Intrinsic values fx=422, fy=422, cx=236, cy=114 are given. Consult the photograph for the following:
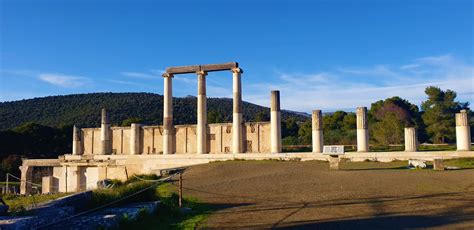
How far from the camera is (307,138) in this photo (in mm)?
51594

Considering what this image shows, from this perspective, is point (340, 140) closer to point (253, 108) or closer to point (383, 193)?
point (383, 193)

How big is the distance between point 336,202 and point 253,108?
326 ft

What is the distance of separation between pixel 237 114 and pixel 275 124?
3.36 m

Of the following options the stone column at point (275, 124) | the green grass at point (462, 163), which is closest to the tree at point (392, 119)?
the stone column at point (275, 124)

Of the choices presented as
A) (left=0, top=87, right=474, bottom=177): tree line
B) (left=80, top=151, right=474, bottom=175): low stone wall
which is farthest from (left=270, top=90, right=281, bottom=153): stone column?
(left=0, top=87, right=474, bottom=177): tree line

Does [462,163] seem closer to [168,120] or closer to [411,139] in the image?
[411,139]

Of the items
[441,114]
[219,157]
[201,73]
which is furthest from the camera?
[441,114]

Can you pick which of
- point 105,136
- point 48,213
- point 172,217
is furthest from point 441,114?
point 48,213

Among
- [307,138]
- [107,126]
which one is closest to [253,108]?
[307,138]

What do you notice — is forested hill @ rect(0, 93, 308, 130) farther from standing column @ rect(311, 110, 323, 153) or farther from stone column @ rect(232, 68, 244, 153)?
standing column @ rect(311, 110, 323, 153)

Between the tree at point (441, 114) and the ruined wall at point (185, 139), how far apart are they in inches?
966

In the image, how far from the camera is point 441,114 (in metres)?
49.0

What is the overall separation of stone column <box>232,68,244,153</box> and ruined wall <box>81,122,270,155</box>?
169 centimetres

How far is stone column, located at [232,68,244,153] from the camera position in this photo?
112ft
